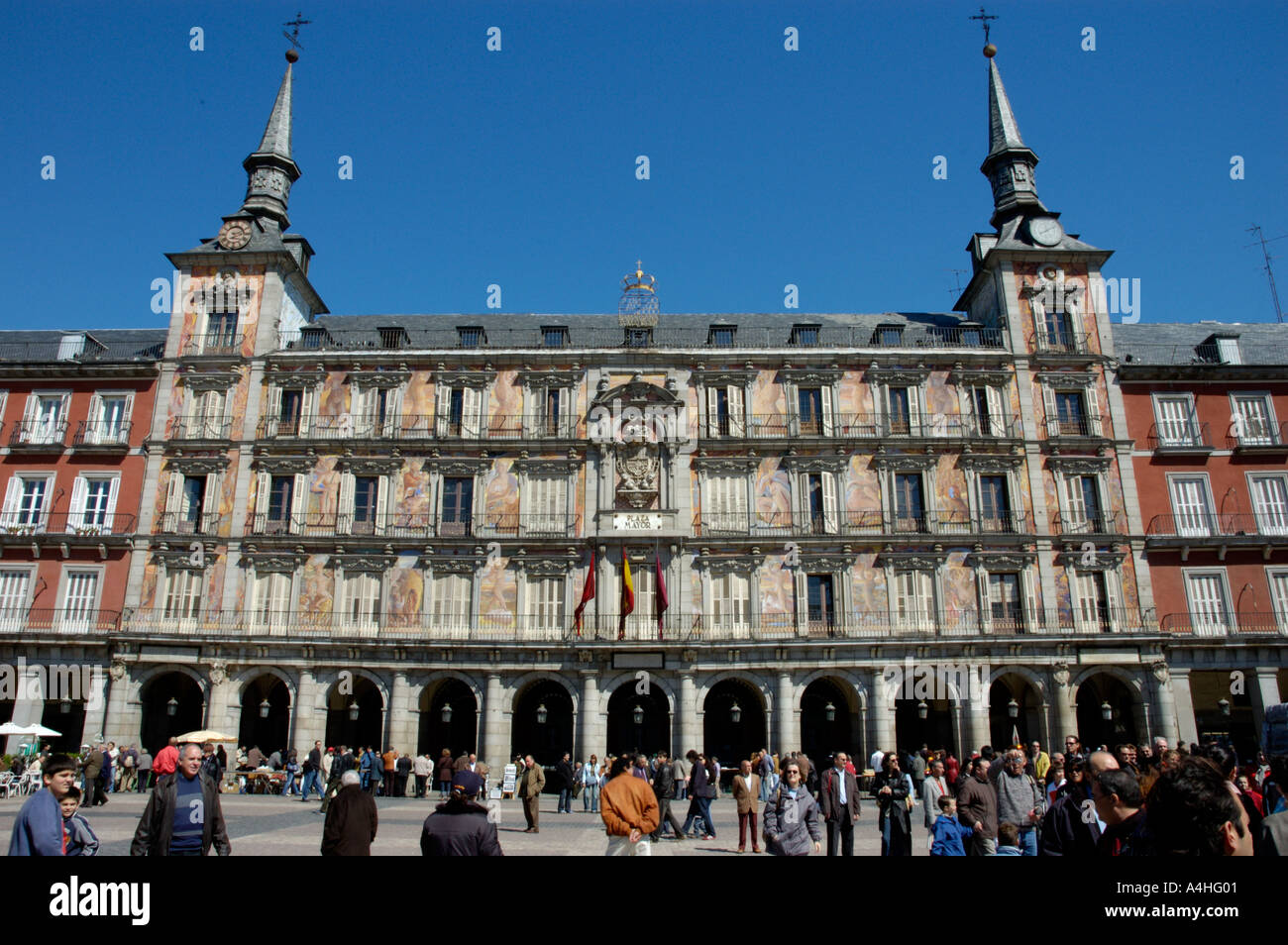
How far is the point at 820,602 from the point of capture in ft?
111

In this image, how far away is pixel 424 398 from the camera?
36344mm

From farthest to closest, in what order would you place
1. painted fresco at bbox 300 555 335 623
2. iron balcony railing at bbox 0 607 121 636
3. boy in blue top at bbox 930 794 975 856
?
painted fresco at bbox 300 555 335 623, iron balcony railing at bbox 0 607 121 636, boy in blue top at bbox 930 794 975 856

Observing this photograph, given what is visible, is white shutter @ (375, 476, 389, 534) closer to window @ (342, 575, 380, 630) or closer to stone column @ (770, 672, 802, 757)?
window @ (342, 575, 380, 630)

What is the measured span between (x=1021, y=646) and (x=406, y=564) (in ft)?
78.6

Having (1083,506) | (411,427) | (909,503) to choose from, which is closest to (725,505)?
(909,503)

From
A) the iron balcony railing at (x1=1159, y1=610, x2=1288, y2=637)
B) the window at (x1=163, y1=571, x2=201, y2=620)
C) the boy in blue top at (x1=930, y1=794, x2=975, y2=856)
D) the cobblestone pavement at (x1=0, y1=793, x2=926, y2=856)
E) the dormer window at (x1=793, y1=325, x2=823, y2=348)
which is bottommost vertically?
the cobblestone pavement at (x1=0, y1=793, x2=926, y2=856)

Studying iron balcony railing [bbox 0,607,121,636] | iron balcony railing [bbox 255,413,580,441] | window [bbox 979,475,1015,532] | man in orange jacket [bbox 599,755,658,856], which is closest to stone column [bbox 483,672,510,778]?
iron balcony railing [bbox 255,413,580,441]

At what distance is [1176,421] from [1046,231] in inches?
391

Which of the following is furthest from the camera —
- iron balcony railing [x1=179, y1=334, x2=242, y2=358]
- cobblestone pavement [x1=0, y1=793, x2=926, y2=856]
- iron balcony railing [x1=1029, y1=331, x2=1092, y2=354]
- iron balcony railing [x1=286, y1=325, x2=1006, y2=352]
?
iron balcony railing [x1=286, y1=325, x2=1006, y2=352]

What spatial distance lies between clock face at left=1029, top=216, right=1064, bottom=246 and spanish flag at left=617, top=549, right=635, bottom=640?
76.8ft

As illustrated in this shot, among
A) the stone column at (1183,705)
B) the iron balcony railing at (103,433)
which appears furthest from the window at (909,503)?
the iron balcony railing at (103,433)

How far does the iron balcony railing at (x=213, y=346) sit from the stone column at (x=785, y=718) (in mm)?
26287

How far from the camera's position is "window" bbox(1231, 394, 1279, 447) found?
35344 mm

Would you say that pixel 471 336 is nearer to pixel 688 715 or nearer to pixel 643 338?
pixel 643 338
